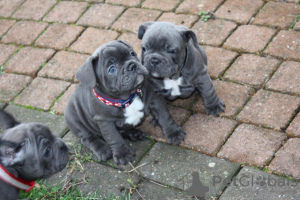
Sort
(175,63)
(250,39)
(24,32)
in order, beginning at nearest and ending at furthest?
(175,63) → (250,39) → (24,32)

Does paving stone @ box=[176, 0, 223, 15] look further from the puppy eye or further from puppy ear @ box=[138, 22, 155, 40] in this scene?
the puppy eye

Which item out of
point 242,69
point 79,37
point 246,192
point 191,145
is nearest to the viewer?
point 246,192

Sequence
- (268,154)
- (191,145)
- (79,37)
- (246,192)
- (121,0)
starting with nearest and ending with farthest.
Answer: (246,192) < (268,154) < (191,145) < (79,37) < (121,0)

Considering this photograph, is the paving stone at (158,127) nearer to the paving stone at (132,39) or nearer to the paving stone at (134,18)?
the paving stone at (132,39)

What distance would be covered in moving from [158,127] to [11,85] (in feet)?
7.56

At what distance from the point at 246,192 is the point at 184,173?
0.69 meters

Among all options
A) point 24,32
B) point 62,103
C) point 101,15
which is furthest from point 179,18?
point 24,32

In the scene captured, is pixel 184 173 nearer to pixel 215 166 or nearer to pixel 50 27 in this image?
pixel 215 166

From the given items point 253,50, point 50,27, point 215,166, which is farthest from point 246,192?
point 50,27

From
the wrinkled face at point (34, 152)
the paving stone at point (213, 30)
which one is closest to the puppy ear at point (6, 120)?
the wrinkled face at point (34, 152)

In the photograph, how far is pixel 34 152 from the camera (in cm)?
418

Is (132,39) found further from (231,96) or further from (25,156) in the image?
(25,156)

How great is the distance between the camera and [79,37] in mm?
6707

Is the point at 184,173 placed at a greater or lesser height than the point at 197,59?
lesser
